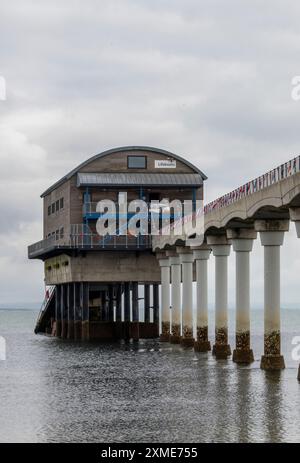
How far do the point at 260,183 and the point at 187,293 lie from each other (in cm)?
2670

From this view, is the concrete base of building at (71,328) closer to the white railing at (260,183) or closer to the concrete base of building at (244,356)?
the white railing at (260,183)

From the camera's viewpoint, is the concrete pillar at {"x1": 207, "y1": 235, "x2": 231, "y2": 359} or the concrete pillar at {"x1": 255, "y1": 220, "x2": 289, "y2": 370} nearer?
the concrete pillar at {"x1": 255, "y1": 220, "x2": 289, "y2": 370}

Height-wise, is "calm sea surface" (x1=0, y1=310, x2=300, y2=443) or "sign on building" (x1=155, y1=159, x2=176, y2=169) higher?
"sign on building" (x1=155, y1=159, x2=176, y2=169)

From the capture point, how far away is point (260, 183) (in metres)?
51.9

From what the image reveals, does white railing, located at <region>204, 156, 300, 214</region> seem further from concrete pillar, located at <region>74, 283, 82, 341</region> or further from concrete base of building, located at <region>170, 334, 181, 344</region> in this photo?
concrete pillar, located at <region>74, 283, 82, 341</region>

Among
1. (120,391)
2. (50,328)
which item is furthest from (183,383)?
(50,328)

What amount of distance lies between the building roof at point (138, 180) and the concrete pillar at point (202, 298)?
17.1 m

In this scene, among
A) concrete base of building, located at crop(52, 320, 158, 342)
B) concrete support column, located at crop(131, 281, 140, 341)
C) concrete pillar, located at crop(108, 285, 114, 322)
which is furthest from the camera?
concrete pillar, located at crop(108, 285, 114, 322)

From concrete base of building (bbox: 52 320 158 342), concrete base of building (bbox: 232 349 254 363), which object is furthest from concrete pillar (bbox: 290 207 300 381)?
concrete base of building (bbox: 52 320 158 342)

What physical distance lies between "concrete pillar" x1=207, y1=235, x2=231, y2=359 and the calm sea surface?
1123 millimetres

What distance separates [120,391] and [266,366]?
887cm

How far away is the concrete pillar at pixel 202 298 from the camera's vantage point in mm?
71000

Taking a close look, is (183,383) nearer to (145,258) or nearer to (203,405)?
(203,405)

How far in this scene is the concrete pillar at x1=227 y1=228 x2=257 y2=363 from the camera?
2329 inches
